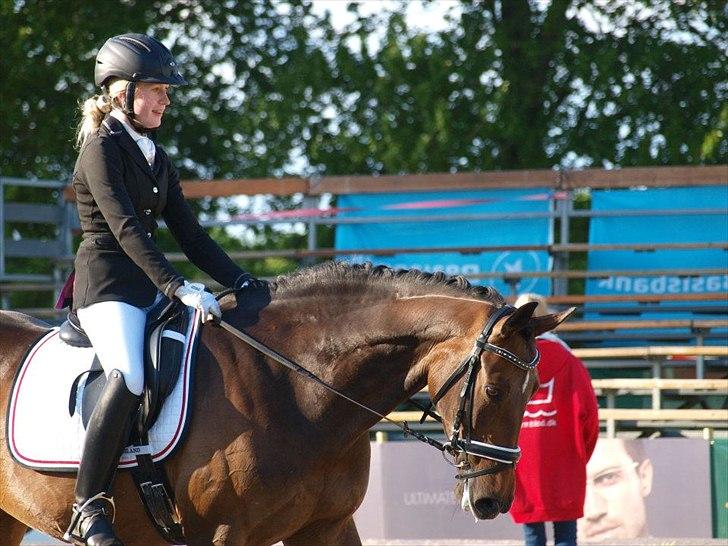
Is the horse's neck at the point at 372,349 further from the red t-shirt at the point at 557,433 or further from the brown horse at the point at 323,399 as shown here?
the red t-shirt at the point at 557,433

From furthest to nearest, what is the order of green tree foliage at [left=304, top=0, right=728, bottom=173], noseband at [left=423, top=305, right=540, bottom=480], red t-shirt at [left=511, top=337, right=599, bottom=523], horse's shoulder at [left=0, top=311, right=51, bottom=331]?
green tree foliage at [left=304, top=0, right=728, bottom=173] → red t-shirt at [left=511, top=337, right=599, bottom=523] → horse's shoulder at [left=0, top=311, right=51, bottom=331] → noseband at [left=423, top=305, right=540, bottom=480]

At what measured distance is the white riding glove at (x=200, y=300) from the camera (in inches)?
199

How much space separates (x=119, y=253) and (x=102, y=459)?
2.91ft

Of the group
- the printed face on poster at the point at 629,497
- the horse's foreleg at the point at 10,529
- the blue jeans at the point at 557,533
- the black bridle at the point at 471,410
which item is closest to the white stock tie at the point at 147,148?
the black bridle at the point at 471,410

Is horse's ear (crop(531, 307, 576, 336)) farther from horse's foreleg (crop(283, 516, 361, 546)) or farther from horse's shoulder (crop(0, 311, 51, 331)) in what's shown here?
horse's shoulder (crop(0, 311, 51, 331))

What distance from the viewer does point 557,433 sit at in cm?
805

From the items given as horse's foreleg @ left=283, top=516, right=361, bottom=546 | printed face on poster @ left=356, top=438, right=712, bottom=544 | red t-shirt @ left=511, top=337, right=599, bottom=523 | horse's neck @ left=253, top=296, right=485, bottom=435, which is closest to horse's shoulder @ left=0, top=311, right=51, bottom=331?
horse's neck @ left=253, top=296, right=485, bottom=435

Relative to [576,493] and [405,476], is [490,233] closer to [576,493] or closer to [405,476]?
[405,476]

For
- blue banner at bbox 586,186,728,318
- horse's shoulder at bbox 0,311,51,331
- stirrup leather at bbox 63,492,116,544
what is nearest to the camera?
stirrup leather at bbox 63,492,116,544

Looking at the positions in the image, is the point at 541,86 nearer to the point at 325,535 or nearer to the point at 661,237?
the point at 661,237

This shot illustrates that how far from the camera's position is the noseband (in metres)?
4.86

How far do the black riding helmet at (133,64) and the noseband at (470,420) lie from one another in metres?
1.75

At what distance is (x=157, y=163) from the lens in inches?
218

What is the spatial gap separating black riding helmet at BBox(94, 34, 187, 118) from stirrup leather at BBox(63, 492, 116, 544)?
1.64 meters
